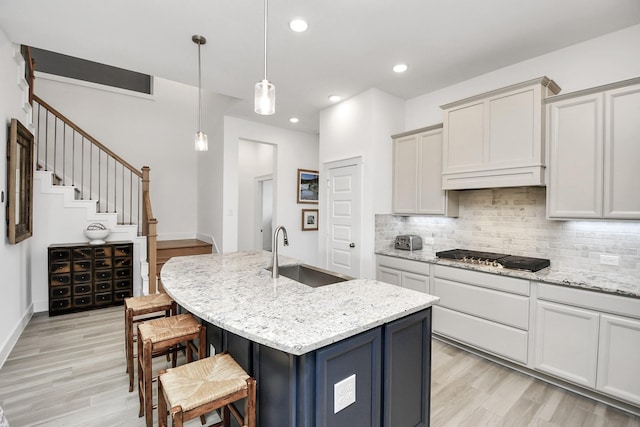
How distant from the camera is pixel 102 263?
13.2 feet

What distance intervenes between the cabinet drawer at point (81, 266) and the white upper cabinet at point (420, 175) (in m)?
4.16

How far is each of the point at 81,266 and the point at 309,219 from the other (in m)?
3.58

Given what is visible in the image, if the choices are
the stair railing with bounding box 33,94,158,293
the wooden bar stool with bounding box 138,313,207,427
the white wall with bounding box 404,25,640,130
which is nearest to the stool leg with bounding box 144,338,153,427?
the wooden bar stool with bounding box 138,313,207,427

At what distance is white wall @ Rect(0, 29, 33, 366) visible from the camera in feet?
8.71

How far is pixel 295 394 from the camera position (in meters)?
1.27

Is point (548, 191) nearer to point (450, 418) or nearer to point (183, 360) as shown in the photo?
point (450, 418)

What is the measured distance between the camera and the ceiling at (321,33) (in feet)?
7.29

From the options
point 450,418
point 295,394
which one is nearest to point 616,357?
point 450,418

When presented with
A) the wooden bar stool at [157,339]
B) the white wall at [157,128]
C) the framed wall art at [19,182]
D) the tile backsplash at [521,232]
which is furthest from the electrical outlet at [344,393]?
the white wall at [157,128]

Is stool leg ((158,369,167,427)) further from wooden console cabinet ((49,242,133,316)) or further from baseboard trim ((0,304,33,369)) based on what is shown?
wooden console cabinet ((49,242,133,316))

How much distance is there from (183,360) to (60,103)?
5.38m

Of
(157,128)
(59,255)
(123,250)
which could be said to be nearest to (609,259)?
(123,250)

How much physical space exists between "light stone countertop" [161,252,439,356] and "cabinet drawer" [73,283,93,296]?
2512 millimetres

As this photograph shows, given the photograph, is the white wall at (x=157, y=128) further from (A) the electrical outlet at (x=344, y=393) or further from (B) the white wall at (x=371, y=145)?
(A) the electrical outlet at (x=344, y=393)
